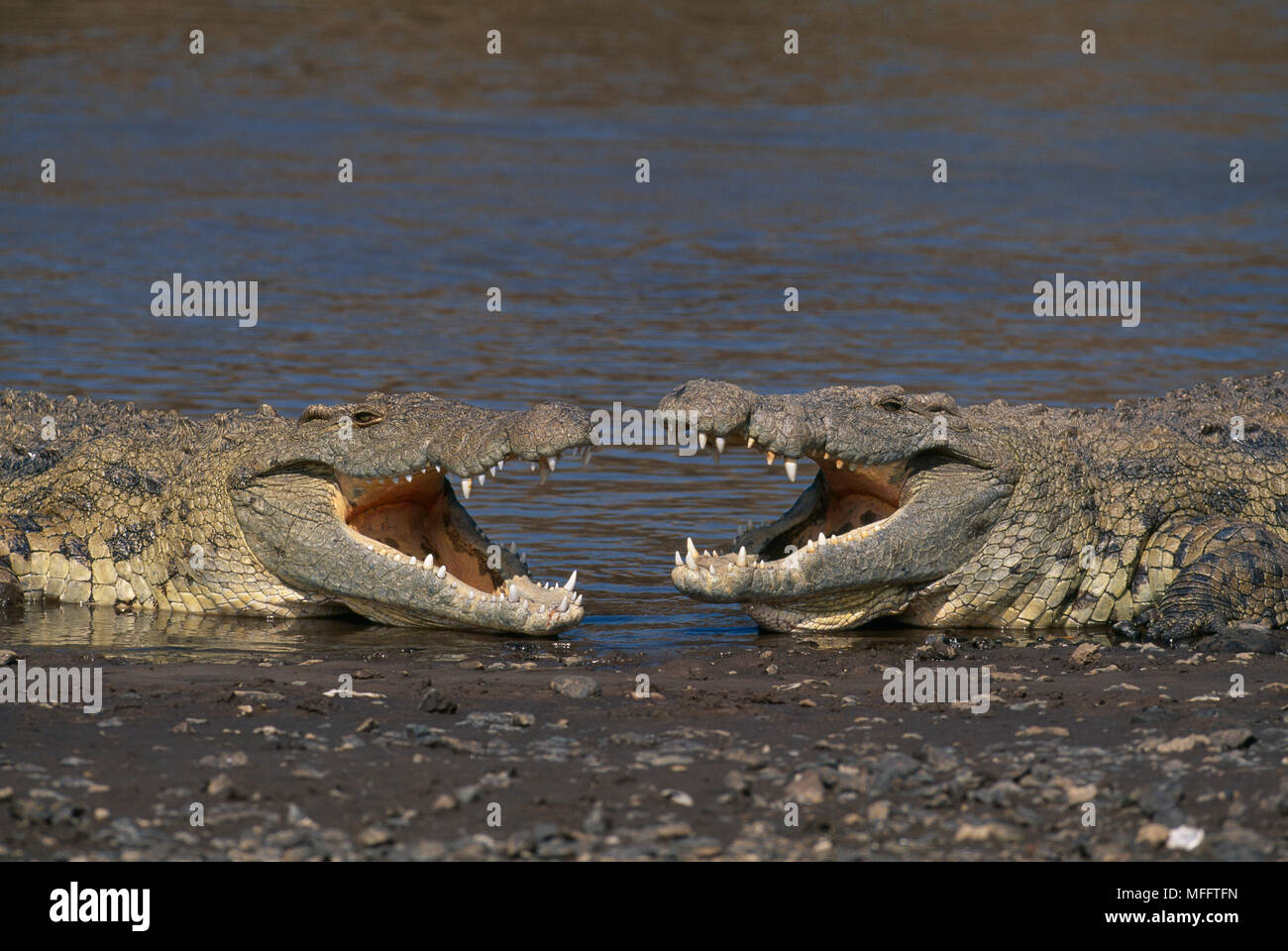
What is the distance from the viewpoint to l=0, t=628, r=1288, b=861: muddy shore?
14.7 ft

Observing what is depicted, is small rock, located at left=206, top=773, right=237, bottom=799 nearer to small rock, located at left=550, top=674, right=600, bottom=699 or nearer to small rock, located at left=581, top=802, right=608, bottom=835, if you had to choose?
small rock, located at left=581, top=802, right=608, bottom=835

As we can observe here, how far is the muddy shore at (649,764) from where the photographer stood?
448 cm

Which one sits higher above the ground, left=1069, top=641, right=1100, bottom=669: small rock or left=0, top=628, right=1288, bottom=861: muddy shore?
left=1069, top=641, right=1100, bottom=669: small rock

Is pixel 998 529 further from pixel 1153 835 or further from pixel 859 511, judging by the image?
Result: pixel 1153 835

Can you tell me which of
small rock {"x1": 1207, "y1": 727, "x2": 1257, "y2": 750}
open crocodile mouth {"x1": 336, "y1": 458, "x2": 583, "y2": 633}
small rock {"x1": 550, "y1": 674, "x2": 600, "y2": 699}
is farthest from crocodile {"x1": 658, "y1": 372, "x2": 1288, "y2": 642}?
small rock {"x1": 1207, "y1": 727, "x2": 1257, "y2": 750}

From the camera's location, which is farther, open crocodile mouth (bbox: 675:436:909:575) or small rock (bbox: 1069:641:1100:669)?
open crocodile mouth (bbox: 675:436:909:575)

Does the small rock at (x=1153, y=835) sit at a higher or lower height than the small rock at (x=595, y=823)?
lower

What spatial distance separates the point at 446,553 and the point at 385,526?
0.97 feet

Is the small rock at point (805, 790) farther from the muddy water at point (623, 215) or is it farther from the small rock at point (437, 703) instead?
the muddy water at point (623, 215)

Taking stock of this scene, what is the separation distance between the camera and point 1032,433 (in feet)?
24.7

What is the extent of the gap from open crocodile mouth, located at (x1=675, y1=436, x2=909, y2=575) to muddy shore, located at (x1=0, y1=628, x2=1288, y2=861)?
549 millimetres

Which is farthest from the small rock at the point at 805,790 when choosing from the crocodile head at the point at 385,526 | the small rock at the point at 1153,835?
the crocodile head at the point at 385,526
